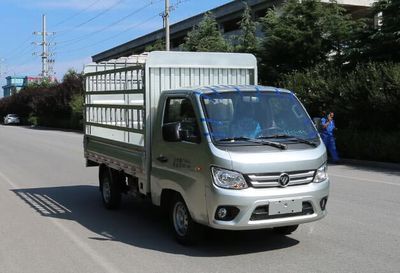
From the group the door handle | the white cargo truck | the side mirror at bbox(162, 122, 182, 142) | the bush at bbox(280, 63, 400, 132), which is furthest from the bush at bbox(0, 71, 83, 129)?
the side mirror at bbox(162, 122, 182, 142)

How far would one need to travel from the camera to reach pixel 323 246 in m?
7.07

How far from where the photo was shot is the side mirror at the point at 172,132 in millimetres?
6949

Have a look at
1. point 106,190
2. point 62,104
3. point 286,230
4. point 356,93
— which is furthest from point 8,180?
point 62,104

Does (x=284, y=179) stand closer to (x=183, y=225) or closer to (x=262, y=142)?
(x=262, y=142)

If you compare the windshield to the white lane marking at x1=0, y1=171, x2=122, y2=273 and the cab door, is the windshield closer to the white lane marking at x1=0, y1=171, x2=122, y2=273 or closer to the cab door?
the cab door

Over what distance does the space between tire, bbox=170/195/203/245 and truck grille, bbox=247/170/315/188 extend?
101 cm

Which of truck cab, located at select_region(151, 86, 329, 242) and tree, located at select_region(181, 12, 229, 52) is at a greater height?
tree, located at select_region(181, 12, 229, 52)

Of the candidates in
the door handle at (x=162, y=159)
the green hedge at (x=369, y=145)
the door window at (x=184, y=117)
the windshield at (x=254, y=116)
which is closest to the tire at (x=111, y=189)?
the door handle at (x=162, y=159)

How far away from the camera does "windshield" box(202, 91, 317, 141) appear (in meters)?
6.93

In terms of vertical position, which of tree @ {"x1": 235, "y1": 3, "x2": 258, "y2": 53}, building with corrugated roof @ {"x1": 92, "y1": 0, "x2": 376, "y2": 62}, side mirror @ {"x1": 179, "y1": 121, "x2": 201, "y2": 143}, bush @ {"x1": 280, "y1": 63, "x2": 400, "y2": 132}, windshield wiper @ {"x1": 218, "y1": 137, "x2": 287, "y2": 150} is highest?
building with corrugated roof @ {"x1": 92, "y1": 0, "x2": 376, "y2": 62}

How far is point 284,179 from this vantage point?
6.56 m

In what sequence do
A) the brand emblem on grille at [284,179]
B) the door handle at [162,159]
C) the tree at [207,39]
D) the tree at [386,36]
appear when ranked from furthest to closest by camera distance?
the tree at [207,39] < the tree at [386,36] < the door handle at [162,159] < the brand emblem on grille at [284,179]

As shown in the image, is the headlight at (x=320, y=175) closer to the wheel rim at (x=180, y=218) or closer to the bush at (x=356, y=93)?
the wheel rim at (x=180, y=218)

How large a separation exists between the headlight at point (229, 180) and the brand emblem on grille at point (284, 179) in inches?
16.5
